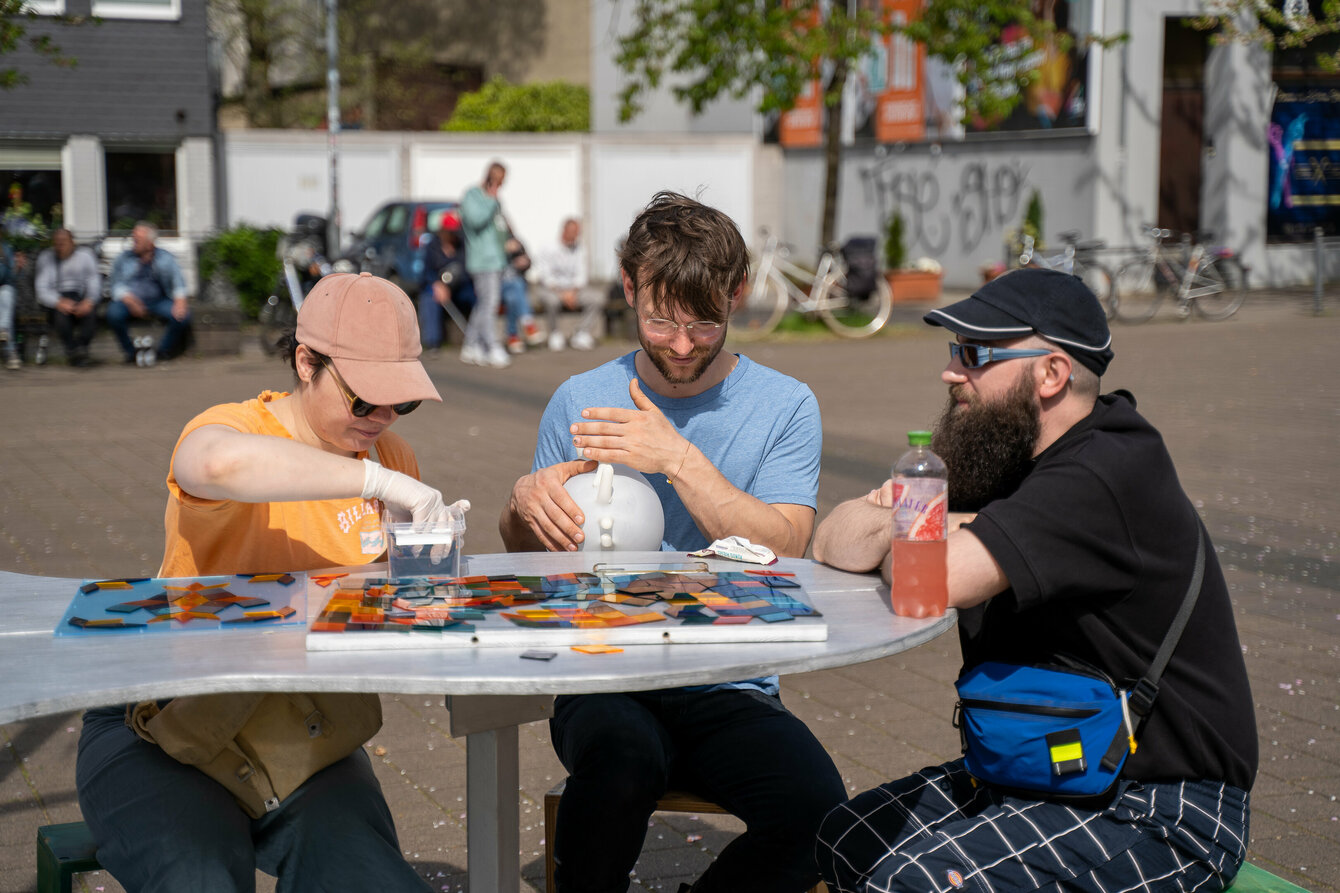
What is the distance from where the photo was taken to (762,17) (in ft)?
57.9

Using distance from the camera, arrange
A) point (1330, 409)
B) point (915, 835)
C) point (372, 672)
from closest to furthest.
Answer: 1. point (372, 672)
2. point (915, 835)
3. point (1330, 409)

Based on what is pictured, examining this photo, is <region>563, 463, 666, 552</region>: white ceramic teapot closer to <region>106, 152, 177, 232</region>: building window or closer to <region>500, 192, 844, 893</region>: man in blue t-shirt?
<region>500, 192, 844, 893</region>: man in blue t-shirt

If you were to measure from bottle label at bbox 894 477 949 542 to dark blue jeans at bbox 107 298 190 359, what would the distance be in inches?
586

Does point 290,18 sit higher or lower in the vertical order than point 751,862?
higher

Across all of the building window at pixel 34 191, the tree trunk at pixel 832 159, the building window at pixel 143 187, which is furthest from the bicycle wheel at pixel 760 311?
the building window at pixel 34 191

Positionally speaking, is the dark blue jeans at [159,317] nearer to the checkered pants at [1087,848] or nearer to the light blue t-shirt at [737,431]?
the light blue t-shirt at [737,431]

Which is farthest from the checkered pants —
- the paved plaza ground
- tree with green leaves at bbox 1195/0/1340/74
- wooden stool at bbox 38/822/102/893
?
tree with green leaves at bbox 1195/0/1340/74

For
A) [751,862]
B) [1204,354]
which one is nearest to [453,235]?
[1204,354]

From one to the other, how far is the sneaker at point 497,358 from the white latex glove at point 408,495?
496 inches

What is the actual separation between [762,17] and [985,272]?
20.4ft

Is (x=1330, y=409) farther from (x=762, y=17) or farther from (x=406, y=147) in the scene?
(x=406, y=147)

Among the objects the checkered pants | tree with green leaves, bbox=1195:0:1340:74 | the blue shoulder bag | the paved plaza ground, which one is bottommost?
the paved plaza ground

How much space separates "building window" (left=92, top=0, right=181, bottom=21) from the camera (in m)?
21.8

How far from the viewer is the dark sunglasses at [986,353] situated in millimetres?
2652
